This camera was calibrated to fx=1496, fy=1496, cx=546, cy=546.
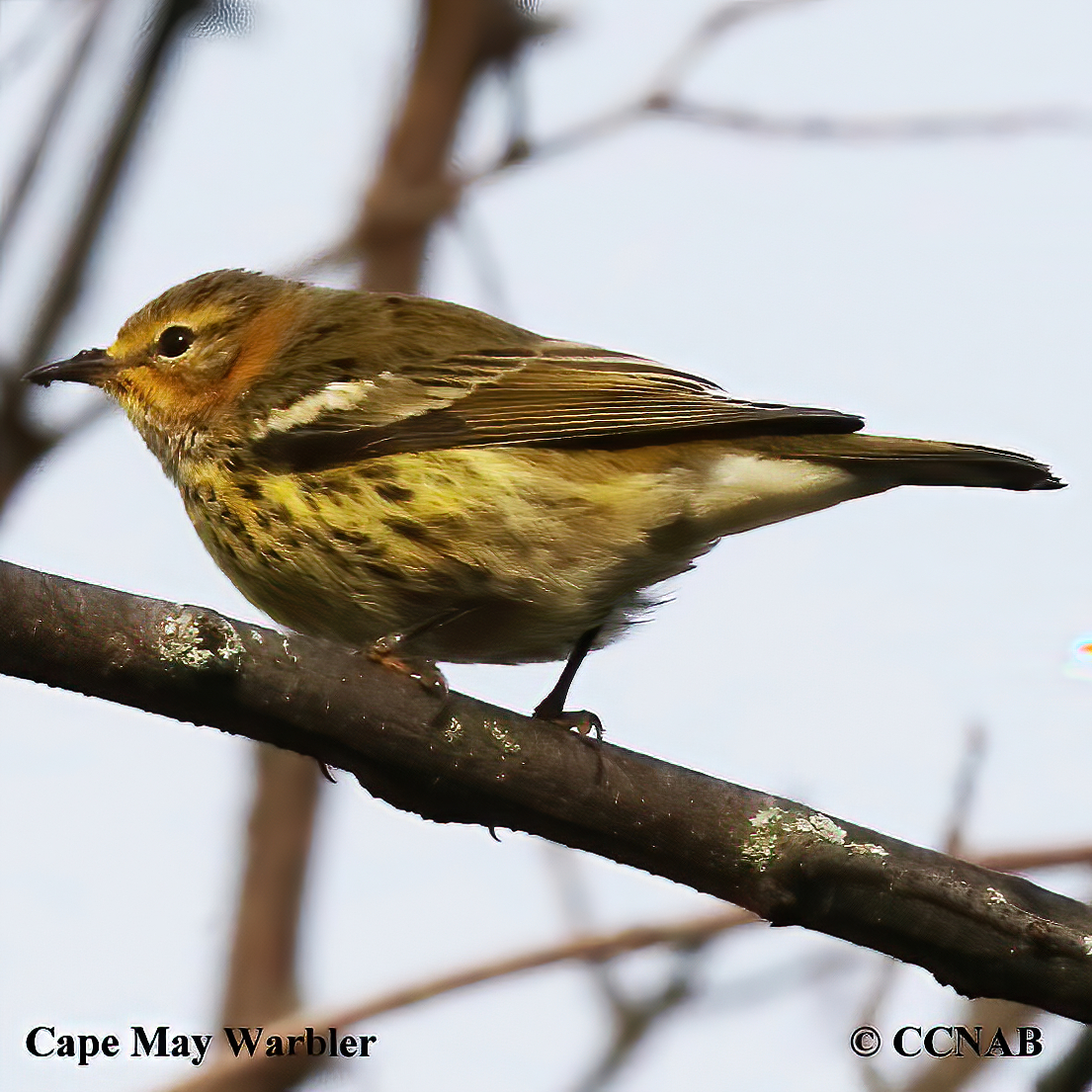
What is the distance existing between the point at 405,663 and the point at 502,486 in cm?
84

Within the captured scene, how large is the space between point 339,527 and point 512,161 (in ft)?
6.64

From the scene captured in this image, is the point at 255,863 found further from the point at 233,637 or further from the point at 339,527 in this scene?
the point at 233,637

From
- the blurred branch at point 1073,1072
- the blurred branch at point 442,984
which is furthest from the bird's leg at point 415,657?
the blurred branch at point 1073,1072

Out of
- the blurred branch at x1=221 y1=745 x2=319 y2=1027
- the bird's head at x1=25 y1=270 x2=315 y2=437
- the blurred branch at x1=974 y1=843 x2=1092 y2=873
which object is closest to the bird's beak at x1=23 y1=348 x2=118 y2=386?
the bird's head at x1=25 y1=270 x2=315 y2=437

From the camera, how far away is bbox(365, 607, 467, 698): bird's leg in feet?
12.3

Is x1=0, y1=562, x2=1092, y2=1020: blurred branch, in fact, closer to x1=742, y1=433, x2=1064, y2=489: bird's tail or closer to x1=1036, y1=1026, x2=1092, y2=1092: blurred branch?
x1=1036, y1=1026, x2=1092, y2=1092: blurred branch

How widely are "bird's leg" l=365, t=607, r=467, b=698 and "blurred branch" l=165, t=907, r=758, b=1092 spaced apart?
0.96m

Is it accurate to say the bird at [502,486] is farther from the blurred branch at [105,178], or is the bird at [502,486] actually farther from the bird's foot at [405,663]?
the blurred branch at [105,178]

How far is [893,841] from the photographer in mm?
3746

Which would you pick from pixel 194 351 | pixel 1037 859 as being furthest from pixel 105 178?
pixel 1037 859

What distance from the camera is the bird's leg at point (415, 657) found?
3748 millimetres

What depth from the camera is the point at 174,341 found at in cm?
636

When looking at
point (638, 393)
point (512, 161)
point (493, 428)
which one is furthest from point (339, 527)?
point (512, 161)

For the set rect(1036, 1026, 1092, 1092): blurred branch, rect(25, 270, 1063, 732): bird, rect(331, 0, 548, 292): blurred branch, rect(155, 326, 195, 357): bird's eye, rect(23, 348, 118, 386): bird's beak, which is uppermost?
rect(331, 0, 548, 292): blurred branch
